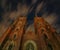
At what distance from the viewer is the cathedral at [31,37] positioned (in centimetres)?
1024

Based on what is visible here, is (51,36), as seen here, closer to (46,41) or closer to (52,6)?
(46,41)

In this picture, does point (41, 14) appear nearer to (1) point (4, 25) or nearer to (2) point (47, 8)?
(2) point (47, 8)

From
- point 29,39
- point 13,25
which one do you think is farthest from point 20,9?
point 29,39

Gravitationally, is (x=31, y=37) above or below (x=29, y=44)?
above

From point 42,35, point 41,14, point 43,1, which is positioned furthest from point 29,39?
point 43,1

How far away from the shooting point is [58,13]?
33.5ft

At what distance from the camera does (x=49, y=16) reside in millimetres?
10273

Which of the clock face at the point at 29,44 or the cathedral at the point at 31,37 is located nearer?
the cathedral at the point at 31,37

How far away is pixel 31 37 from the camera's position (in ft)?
34.3

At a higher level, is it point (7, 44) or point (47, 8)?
point (47, 8)

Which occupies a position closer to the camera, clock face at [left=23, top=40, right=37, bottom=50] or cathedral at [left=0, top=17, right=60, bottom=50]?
cathedral at [left=0, top=17, right=60, bottom=50]

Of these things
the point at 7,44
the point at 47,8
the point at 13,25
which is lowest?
the point at 7,44

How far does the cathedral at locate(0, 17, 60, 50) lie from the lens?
10.2 meters

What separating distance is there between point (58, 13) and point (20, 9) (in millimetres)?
1915
